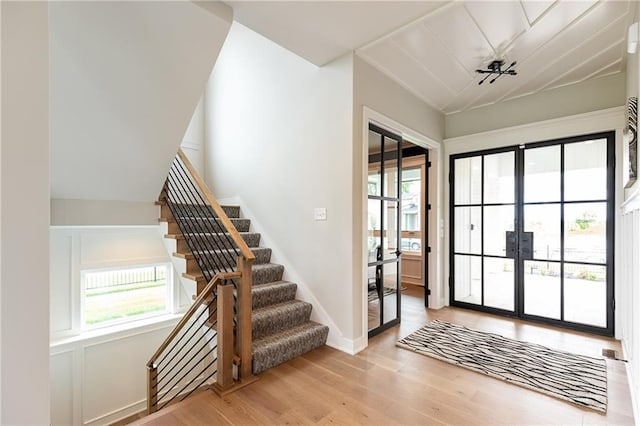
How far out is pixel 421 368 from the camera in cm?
268

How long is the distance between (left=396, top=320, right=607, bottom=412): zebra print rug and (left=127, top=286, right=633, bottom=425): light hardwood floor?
0.27 feet

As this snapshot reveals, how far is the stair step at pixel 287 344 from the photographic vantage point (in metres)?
2.61

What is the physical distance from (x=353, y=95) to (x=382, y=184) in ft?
3.44

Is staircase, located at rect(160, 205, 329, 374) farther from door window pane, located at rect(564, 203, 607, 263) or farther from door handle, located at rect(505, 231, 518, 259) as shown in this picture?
door window pane, located at rect(564, 203, 607, 263)

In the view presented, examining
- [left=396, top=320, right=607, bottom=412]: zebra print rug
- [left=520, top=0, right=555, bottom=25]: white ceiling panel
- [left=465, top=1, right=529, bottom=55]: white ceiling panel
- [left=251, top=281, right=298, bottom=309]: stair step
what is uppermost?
[left=520, top=0, right=555, bottom=25]: white ceiling panel

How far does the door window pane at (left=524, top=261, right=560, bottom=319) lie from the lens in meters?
3.73

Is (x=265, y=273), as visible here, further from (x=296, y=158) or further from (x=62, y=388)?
(x=62, y=388)

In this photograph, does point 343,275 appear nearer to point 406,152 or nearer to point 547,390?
point 547,390

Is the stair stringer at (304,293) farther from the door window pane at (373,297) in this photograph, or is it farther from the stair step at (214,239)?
the door window pane at (373,297)

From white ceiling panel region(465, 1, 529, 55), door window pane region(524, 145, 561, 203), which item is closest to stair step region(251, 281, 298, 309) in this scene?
white ceiling panel region(465, 1, 529, 55)

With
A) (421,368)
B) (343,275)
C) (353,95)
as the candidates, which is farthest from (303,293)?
(353,95)

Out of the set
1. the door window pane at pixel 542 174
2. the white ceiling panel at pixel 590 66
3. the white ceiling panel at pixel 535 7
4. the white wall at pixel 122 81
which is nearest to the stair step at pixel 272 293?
the white wall at pixel 122 81

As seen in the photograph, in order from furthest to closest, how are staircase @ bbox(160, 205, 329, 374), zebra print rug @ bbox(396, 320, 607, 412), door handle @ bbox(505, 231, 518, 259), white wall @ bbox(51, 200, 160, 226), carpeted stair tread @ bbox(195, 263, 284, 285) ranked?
door handle @ bbox(505, 231, 518, 259) < carpeted stair tread @ bbox(195, 263, 284, 285) < white wall @ bbox(51, 200, 160, 226) < staircase @ bbox(160, 205, 329, 374) < zebra print rug @ bbox(396, 320, 607, 412)

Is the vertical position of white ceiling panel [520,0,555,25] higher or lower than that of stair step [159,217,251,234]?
higher
